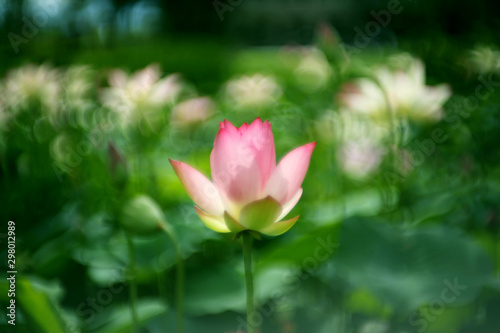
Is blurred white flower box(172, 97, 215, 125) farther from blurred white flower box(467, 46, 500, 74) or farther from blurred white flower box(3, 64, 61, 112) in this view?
blurred white flower box(467, 46, 500, 74)

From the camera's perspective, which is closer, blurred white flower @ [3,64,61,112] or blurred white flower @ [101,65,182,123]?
blurred white flower @ [101,65,182,123]

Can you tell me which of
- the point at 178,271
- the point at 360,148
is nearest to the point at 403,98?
the point at 360,148

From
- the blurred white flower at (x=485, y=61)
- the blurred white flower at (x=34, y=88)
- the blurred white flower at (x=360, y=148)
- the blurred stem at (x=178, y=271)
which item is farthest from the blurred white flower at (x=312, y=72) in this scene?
the blurred stem at (x=178, y=271)

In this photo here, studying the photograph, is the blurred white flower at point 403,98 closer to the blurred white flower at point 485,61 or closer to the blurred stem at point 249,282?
the blurred white flower at point 485,61

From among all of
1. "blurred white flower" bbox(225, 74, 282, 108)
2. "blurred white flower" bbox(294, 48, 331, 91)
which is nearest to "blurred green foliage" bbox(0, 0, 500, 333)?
"blurred white flower" bbox(225, 74, 282, 108)

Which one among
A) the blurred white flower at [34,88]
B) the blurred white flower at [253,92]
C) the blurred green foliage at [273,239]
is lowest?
the blurred green foliage at [273,239]

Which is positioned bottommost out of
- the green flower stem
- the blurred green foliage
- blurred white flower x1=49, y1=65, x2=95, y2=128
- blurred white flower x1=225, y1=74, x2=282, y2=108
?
the green flower stem
